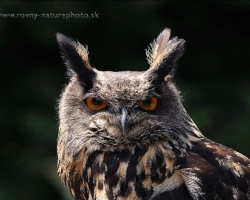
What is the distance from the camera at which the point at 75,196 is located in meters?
3.57

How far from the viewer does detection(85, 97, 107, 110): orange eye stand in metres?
3.51

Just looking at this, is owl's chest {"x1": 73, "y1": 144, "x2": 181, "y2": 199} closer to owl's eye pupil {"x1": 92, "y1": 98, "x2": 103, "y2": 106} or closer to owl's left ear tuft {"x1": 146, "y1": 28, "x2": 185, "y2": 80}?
owl's eye pupil {"x1": 92, "y1": 98, "x2": 103, "y2": 106}

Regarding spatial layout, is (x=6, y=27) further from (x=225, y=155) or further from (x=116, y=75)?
(x=225, y=155)

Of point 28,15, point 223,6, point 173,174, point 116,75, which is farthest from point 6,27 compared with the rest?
point 173,174

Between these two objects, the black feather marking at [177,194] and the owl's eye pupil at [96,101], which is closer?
the black feather marking at [177,194]

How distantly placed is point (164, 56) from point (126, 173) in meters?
0.66

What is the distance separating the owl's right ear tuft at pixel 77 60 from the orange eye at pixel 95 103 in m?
0.09

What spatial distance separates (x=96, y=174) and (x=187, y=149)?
1.56 ft

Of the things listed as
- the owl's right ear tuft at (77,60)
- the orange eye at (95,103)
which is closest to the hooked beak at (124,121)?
the orange eye at (95,103)

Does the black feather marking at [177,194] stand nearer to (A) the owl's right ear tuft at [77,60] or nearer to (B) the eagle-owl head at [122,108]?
(B) the eagle-owl head at [122,108]

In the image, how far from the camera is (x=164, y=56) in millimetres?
3619

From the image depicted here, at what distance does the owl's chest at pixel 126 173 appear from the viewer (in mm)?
3336

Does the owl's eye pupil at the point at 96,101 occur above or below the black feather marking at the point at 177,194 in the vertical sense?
above

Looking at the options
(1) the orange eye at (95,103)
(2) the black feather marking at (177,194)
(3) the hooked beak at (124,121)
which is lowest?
(2) the black feather marking at (177,194)
